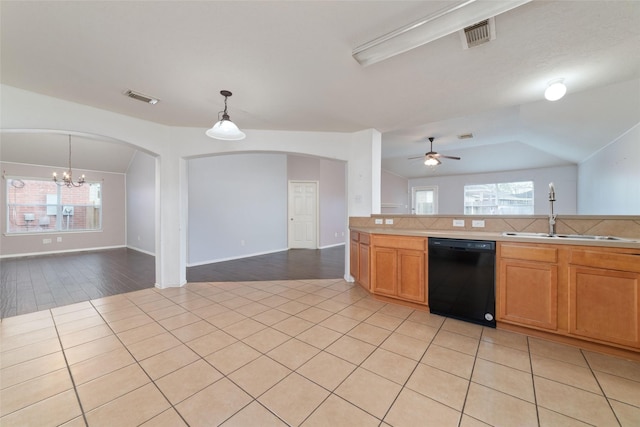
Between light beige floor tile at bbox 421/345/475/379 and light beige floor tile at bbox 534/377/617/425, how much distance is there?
1.31 ft

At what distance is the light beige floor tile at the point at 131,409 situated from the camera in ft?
4.58

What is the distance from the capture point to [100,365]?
6.27 ft

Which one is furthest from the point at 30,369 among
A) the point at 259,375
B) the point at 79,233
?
the point at 79,233

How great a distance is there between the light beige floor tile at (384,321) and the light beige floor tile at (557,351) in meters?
1.13

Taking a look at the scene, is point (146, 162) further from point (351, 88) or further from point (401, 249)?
point (401, 249)

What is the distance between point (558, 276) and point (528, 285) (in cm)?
24

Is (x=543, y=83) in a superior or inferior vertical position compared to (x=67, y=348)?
superior

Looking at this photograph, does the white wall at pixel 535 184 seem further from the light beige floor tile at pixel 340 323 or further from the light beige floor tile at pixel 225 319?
the light beige floor tile at pixel 225 319

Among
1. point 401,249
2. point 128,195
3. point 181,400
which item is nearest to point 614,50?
point 401,249

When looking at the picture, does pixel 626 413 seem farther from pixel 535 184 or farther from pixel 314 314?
pixel 535 184

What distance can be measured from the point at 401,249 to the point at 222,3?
9.32 feet

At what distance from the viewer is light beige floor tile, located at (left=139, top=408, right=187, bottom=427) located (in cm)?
137

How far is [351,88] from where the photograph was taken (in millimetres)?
2643

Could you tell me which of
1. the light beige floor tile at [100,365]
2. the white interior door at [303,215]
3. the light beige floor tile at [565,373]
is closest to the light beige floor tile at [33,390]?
the light beige floor tile at [100,365]
